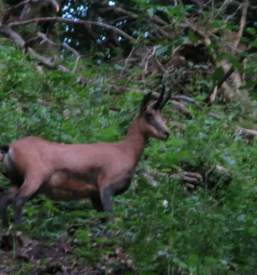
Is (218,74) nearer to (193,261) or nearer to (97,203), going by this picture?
(193,261)

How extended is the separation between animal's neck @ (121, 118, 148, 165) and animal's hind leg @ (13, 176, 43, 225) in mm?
1449

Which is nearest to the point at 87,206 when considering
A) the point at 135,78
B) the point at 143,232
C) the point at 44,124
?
the point at 44,124

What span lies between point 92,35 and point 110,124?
7090 millimetres

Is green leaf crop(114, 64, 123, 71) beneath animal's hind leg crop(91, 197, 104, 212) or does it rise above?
beneath

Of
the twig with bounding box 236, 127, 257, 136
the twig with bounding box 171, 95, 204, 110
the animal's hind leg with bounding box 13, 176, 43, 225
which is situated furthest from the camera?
the twig with bounding box 171, 95, 204, 110

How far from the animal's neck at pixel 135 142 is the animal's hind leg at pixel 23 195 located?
57.1 inches

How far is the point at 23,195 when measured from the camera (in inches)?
288

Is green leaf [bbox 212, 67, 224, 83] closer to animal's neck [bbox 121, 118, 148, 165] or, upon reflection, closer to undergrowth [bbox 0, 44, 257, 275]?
undergrowth [bbox 0, 44, 257, 275]

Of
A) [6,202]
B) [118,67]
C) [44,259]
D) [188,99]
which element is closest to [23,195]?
[6,202]

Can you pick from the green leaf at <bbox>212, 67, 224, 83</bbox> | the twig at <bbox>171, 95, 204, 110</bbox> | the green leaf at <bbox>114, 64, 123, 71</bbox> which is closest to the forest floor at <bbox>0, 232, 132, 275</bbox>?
the green leaf at <bbox>212, 67, 224, 83</bbox>

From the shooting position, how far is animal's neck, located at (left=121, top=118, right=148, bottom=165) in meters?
8.57

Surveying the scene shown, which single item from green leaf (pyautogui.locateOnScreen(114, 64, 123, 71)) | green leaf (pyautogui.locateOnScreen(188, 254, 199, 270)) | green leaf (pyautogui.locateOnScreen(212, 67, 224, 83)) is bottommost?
green leaf (pyautogui.locateOnScreen(114, 64, 123, 71))

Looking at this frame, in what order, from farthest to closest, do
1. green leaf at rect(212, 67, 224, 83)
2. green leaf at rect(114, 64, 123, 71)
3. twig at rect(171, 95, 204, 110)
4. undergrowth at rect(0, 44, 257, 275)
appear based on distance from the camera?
green leaf at rect(114, 64, 123, 71) → twig at rect(171, 95, 204, 110) → undergrowth at rect(0, 44, 257, 275) → green leaf at rect(212, 67, 224, 83)

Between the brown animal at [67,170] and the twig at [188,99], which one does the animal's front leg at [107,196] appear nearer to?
the brown animal at [67,170]
